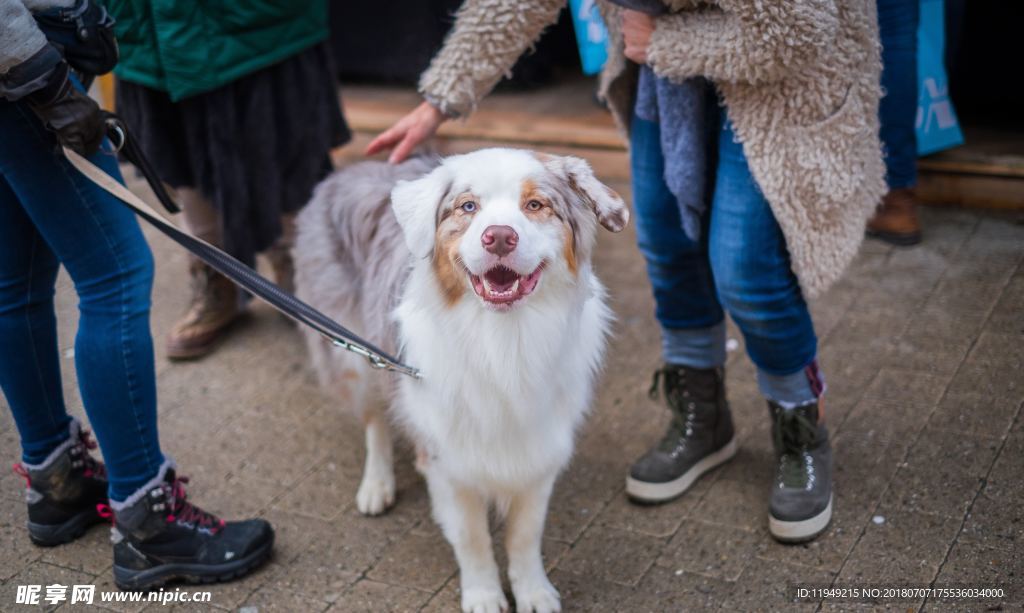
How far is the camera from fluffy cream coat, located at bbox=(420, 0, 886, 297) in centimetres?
216

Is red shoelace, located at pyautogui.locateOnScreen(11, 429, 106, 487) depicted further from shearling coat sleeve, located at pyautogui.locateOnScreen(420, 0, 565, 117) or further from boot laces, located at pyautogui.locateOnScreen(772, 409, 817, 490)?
boot laces, located at pyautogui.locateOnScreen(772, 409, 817, 490)

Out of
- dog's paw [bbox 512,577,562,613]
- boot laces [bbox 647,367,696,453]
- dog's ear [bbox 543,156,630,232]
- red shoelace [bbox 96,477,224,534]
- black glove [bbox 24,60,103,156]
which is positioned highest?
black glove [bbox 24,60,103,156]

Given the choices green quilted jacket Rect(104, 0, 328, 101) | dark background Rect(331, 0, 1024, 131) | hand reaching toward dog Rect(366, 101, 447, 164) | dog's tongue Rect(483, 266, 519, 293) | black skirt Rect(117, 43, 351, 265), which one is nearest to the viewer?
dog's tongue Rect(483, 266, 519, 293)

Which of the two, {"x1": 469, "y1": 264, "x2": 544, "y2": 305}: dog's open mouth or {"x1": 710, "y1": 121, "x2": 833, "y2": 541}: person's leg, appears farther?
{"x1": 710, "y1": 121, "x2": 833, "y2": 541}: person's leg

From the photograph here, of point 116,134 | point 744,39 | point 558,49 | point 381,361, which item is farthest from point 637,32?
point 558,49

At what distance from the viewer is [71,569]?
264cm

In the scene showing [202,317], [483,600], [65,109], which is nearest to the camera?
[65,109]

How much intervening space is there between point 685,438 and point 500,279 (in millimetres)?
1036

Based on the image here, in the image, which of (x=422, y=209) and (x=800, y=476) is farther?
(x=800, y=476)

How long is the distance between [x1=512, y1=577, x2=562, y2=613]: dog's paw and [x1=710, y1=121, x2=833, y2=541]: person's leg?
61 centimetres

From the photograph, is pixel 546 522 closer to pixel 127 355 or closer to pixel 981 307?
pixel 127 355

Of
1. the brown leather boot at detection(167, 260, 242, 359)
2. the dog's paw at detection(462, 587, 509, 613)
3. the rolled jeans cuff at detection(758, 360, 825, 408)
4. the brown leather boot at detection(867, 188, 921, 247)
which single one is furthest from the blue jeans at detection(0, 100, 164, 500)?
the brown leather boot at detection(867, 188, 921, 247)

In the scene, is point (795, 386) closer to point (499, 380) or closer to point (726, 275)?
point (726, 275)

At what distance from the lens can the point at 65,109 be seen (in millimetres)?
2094
